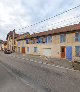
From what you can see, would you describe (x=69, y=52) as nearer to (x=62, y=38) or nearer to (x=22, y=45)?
(x=62, y=38)

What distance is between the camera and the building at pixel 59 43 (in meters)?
33.2

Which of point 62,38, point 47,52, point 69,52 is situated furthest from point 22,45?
point 69,52

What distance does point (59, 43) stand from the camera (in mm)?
37781

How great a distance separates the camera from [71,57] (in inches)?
1337

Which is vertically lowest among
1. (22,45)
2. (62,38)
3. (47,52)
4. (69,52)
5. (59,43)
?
(47,52)

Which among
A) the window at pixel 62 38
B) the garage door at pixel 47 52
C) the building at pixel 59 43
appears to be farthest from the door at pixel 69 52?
the garage door at pixel 47 52

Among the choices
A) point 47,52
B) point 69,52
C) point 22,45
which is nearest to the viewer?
point 69,52

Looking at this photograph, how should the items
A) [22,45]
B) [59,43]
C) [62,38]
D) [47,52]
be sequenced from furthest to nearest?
[22,45] → [47,52] → [59,43] → [62,38]

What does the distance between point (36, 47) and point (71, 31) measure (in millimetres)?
17459

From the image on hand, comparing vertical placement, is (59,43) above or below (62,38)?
below

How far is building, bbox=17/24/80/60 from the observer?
109ft

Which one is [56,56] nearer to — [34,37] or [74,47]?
[74,47]

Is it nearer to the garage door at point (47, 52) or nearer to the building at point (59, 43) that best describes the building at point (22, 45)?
the building at point (59, 43)

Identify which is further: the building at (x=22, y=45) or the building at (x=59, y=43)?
the building at (x=22, y=45)
